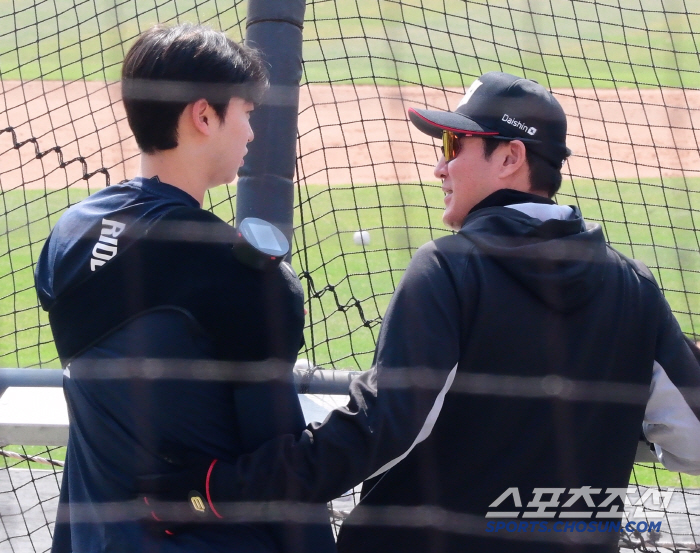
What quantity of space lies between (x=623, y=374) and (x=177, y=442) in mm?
692

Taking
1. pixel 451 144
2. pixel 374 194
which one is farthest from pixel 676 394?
pixel 374 194

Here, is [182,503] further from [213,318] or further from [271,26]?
[271,26]

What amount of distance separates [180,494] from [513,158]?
2.46 ft

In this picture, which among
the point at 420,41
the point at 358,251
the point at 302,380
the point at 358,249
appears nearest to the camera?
the point at 302,380

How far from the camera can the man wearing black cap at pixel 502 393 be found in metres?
1.17

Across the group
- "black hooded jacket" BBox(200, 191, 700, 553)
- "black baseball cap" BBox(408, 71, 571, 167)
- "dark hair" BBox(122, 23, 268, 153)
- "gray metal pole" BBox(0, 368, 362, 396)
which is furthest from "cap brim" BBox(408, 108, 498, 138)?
"gray metal pole" BBox(0, 368, 362, 396)

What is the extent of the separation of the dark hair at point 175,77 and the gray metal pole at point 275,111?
0.33 metres

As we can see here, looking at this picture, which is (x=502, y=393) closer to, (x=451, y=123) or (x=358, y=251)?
(x=451, y=123)

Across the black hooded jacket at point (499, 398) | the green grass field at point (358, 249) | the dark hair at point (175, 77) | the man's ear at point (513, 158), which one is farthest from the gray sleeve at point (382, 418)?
the green grass field at point (358, 249)

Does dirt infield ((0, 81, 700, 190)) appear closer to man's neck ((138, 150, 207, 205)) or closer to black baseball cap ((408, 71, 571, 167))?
black baseball cap ((408, 71, 571, 167))

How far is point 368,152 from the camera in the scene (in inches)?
221

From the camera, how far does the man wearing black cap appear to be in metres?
1.17

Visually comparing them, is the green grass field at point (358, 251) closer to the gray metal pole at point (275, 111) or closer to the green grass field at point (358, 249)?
the green grass field at point (358, 249)

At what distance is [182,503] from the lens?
1.17 m
